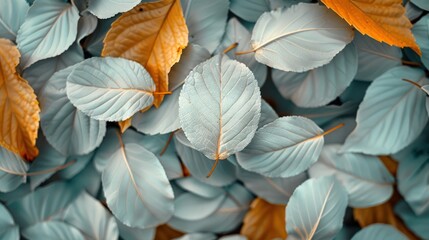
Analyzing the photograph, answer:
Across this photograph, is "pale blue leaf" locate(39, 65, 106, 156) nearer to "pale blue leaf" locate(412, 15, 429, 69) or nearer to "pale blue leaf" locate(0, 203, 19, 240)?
"pale blue leaf" locate(0, 203, 19, 240)

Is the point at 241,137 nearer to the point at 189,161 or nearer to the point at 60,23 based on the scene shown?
the point at 189,161

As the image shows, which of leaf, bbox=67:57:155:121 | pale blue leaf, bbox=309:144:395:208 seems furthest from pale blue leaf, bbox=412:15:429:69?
leaf, bbox=67:57:155:121

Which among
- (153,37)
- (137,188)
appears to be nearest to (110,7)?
(153,37)

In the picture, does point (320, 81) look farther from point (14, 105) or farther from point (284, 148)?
point (14, 105)

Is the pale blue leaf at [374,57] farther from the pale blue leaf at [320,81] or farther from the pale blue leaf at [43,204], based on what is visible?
the pale blue leaf at [43,204]

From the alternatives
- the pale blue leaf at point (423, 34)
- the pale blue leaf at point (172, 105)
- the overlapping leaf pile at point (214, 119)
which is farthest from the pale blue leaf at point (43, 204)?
the pale blue leaf at point (423, 34)
